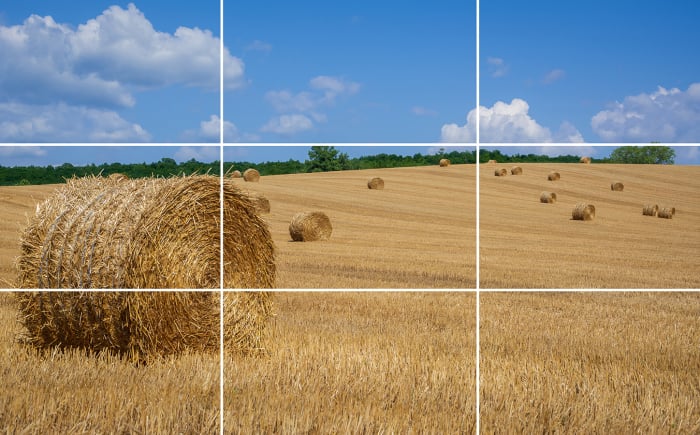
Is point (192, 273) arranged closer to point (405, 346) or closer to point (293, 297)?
point (405, 346)

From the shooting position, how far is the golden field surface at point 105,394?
5062 millimetres

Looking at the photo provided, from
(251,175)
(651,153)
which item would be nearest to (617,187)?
(251,175)

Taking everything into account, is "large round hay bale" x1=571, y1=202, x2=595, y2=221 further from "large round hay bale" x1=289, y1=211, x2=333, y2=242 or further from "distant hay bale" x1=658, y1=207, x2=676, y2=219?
"large round hay bale" x1=289, y1=211, x2=333, y2=242

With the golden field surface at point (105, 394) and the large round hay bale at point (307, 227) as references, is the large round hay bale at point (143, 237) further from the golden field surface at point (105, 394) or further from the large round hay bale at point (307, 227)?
the large round hay bale at point (307, 227)

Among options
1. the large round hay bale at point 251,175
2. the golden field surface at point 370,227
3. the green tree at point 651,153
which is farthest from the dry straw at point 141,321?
the large round hay bale at point 251,175

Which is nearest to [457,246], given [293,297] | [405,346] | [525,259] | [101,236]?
[525,259]

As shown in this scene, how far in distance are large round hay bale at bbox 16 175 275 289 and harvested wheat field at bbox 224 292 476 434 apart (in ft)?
3.44

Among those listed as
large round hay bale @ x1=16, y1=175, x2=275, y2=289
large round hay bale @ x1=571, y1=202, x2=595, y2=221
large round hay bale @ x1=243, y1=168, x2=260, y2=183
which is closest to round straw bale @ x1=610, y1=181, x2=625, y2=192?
large round hay bale @ x1=571, y1=202, x2=595, y2=221

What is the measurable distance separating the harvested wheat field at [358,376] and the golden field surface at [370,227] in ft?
4.62

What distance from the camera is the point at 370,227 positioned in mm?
29641

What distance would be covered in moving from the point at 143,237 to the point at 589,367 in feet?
15.0

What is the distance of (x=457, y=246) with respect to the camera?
77.7 ft

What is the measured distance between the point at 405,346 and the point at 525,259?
42.6 feet

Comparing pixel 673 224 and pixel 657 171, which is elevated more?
pixel 657 171
